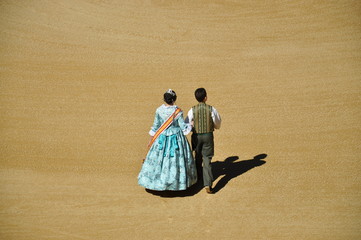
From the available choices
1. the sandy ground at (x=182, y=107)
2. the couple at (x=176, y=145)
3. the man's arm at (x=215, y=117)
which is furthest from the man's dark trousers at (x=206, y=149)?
the sandy ground at (x=182, y=107)

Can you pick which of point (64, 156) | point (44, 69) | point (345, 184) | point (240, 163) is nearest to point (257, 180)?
point (240, 163)

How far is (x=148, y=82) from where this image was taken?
9.70m

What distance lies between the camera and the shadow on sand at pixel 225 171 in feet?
21.0

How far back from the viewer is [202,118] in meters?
5.98

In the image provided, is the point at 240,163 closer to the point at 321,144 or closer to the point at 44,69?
the point at 321,144

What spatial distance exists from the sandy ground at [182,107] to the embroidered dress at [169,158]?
0.28m

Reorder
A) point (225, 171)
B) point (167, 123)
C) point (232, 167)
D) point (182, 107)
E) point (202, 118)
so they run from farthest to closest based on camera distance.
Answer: point (182, 107)
point (232, 167)
point (225, 171)
point (167, 123)
point (202, 118)

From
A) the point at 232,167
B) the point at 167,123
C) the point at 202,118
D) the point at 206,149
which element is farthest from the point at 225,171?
the point at 167,123

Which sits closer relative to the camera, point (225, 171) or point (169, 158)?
point (169, 158)

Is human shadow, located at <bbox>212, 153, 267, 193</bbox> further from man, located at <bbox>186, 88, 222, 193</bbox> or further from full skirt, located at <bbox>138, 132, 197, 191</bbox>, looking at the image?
full skirt, located at <bbox>138, 132, 197, 191</bbox>

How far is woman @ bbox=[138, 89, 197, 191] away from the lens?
19.9 feet

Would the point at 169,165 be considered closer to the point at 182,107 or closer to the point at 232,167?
the point at 232,167

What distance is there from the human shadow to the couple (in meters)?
0.63

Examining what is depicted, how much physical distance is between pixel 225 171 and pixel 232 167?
19 centimetres
